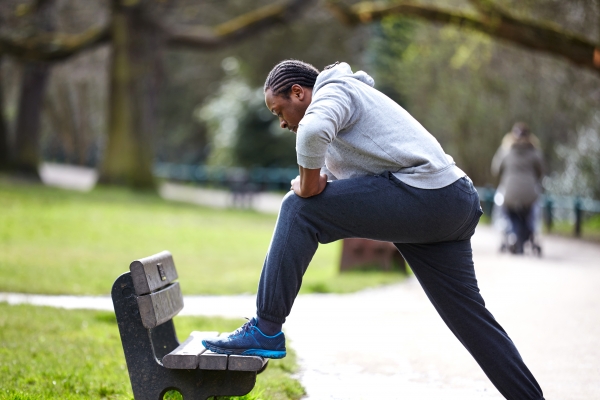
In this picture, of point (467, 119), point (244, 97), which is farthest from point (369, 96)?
point (244, 97)

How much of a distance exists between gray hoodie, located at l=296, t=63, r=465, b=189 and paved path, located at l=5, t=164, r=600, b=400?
1.55 metres

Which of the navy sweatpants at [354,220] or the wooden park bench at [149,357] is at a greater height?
the navy sweatpants at [354,220]

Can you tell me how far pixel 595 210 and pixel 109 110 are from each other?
1461 cm

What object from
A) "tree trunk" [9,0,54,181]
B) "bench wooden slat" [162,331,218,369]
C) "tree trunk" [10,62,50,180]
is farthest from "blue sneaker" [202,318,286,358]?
"tree trunk" [10,62,50,180]

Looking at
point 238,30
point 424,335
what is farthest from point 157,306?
point 238,30

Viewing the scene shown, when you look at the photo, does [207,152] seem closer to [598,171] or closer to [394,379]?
[598,171]

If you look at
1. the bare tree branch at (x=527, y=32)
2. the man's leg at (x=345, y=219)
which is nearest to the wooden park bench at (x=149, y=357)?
the man's leg at (x=345, y=219)

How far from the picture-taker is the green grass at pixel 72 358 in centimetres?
496

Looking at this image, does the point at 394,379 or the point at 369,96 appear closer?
the point at 369,96

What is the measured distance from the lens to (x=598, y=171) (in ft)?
66.7

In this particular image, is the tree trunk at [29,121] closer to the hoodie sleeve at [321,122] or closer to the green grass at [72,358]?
the green grass at [72,358]

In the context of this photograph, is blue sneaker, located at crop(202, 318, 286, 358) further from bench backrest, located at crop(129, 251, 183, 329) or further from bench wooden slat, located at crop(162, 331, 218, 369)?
bench backrest, located at crop(129, 251, 183, 329)

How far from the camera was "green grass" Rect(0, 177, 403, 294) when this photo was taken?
10.6 m

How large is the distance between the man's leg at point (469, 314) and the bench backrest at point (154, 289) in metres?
1.21
